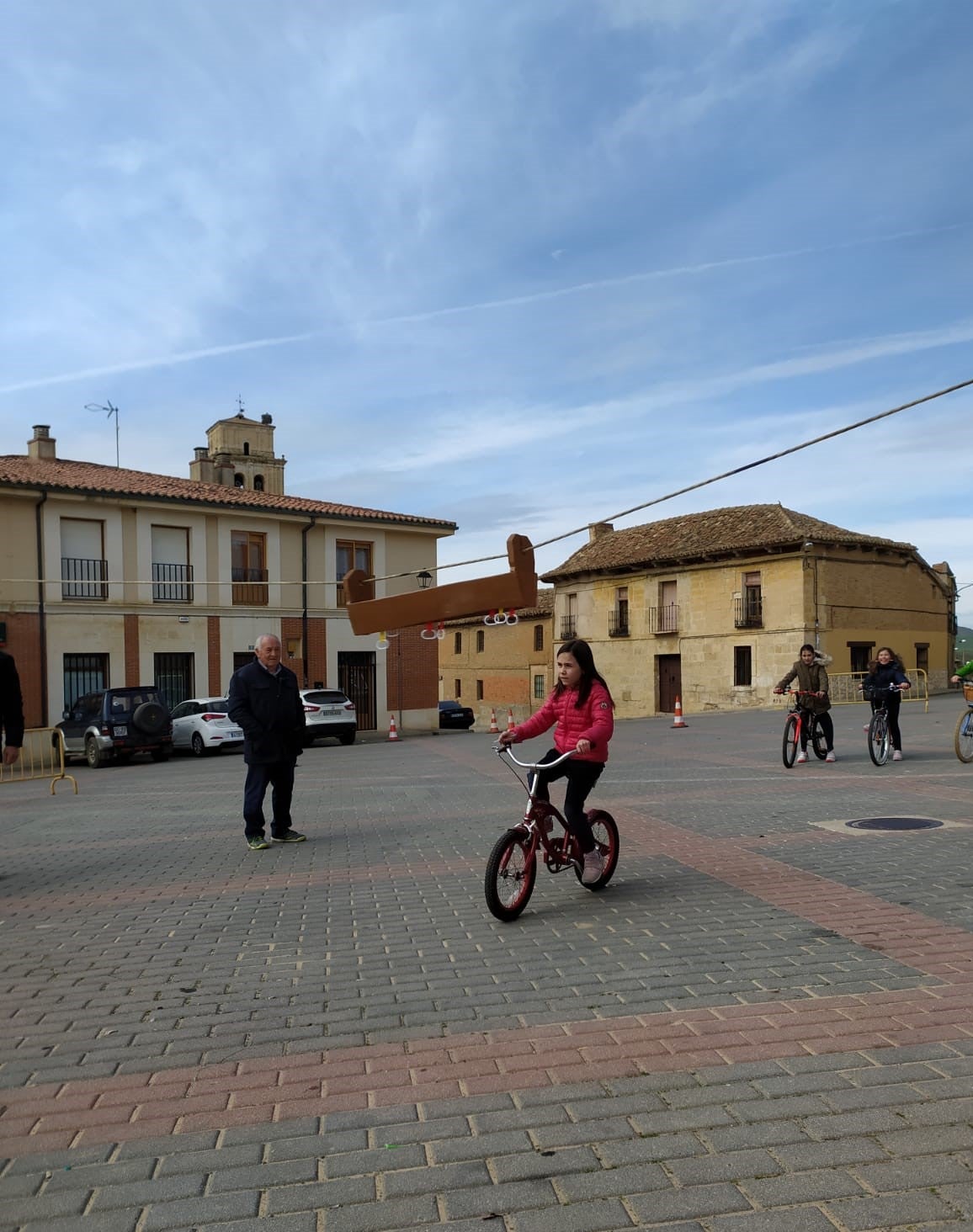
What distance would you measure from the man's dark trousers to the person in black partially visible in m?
1.80

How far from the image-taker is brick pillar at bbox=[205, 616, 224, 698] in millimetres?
32188

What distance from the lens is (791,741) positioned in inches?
572

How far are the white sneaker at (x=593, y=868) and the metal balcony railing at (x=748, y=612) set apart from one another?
35.7 metres

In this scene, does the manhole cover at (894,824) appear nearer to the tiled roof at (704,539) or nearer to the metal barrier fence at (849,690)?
the metal barrier fence at (849,690)

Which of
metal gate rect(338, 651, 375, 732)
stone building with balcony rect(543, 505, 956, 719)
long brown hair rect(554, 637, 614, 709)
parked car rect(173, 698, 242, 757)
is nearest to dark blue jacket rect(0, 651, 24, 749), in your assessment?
long brown hair rect(554, 637, 614, 709)

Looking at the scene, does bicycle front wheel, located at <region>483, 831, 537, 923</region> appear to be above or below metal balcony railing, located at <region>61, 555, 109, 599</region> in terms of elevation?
below

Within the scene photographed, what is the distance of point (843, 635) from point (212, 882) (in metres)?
36.4

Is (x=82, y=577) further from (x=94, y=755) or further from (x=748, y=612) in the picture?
(x=748, y=612)

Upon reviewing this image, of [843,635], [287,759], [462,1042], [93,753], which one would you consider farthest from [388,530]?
[462,1042]

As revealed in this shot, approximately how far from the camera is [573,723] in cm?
650

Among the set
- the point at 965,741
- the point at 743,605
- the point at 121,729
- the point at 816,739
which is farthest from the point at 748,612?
the point at 965,741

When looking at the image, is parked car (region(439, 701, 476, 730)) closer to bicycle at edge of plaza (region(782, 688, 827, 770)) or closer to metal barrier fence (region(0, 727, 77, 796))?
metal barrier fence (region(0, 727, 77, 796))

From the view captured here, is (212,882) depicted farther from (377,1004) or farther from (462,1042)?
(462,1042)

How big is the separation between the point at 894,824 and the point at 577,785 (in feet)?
13.3
